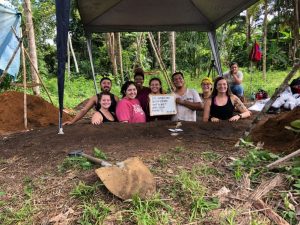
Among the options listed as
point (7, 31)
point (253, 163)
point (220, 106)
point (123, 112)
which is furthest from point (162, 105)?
point (7, 31)

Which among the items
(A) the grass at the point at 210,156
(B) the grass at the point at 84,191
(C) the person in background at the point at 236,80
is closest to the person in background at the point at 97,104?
(A) the grass at the point at 210,156

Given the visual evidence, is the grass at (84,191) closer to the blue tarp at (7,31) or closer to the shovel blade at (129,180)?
the shovel blade at (129,180)

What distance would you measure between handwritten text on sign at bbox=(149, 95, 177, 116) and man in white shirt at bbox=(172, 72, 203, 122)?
0.39 ft

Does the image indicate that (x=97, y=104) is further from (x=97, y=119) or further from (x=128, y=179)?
(x=128, y=179)

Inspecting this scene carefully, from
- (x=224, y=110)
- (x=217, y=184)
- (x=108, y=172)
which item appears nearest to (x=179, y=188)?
(x=217, y=184)

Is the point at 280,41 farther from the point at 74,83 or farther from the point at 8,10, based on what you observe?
the point at 8,10

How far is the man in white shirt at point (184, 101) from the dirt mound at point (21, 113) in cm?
236

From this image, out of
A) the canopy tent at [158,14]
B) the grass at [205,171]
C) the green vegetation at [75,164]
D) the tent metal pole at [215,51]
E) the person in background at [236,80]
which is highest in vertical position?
the canopy tent at [158,14]

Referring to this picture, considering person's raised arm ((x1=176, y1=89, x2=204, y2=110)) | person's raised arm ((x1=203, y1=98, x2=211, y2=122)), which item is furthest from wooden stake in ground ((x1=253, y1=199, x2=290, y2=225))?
person's raised arm ((x1=176, y1=89, x2=204, y2=110))

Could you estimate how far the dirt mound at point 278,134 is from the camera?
3.23 m

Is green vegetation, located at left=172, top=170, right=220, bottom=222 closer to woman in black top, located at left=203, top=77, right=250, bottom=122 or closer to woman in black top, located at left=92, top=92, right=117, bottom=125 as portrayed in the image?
woman in black top, located at left=203, top=77, right=250, bottom=122

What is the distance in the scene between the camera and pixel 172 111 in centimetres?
487

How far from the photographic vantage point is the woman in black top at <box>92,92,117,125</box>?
15.2 ft

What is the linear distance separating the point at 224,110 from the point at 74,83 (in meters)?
10.3
